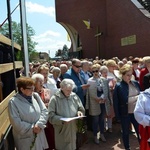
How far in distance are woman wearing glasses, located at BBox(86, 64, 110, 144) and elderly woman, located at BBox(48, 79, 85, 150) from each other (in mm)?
1676

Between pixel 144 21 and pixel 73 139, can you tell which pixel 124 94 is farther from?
pixel 144 21

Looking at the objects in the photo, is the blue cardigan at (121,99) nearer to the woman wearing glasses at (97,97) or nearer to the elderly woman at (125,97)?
the elderly woman at (125,97)

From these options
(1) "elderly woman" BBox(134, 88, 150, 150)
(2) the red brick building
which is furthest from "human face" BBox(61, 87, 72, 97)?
(2) the red brick building

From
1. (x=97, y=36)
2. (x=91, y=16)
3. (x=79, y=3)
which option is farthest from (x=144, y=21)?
(x=79, y=3)

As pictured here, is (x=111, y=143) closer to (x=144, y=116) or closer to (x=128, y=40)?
(x=144, y=116)

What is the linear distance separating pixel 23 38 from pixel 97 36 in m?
27.6

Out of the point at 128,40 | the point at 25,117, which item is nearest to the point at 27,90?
the point at 25,117

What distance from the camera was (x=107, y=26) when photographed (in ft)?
99.4

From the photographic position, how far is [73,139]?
4969mm

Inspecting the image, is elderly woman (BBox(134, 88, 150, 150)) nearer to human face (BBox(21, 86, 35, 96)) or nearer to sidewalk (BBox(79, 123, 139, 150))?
human face (BBox(21, 86, 35, 96))

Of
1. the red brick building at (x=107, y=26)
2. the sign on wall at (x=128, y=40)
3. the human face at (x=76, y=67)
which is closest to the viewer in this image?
the human face at (x=76, y=67)

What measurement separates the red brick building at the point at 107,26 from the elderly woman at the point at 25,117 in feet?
63.6

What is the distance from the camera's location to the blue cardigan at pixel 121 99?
18.1ft

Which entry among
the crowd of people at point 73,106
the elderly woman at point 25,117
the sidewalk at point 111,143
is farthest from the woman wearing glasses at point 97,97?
the elderly woman at point 25,117
